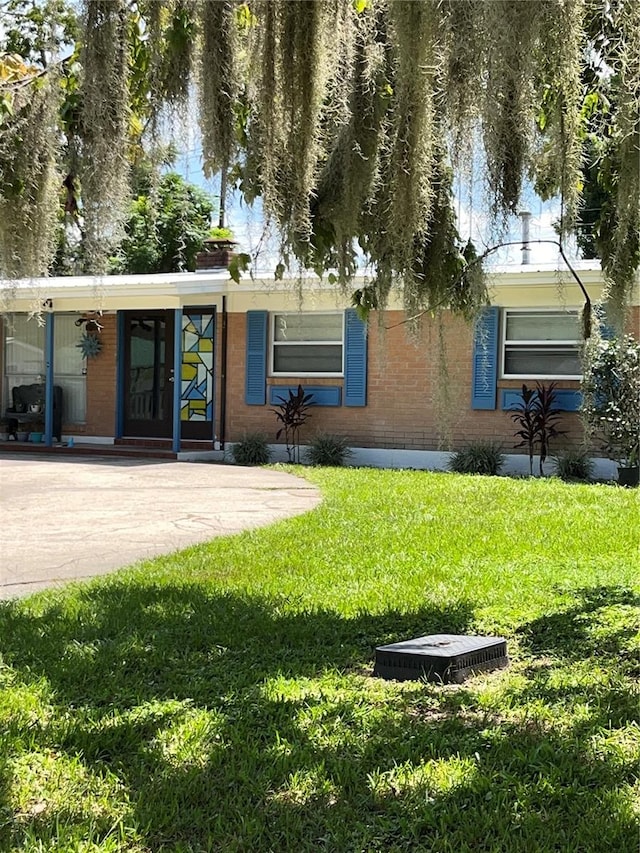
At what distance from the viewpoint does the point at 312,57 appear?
11.1ft

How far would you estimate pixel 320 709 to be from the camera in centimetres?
350

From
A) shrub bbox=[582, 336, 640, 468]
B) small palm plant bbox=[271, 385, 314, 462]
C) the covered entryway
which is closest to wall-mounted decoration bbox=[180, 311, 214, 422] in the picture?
the covered entryway

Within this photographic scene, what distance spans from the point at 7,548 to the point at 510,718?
15.3 feet

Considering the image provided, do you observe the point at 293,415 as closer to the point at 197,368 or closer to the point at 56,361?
the point at 197,368

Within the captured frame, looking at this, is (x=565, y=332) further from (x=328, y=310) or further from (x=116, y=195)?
(x=116, y=195)

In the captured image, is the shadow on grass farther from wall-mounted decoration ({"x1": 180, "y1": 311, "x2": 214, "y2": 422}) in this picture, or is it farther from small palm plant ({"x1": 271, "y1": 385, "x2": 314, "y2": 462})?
wall-mounted decoration ({"x1": 180, "y1": 311, "x2": 214, "y2": 422})

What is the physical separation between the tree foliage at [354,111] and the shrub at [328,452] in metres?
9.02

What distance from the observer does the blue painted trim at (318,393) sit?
46.5ft

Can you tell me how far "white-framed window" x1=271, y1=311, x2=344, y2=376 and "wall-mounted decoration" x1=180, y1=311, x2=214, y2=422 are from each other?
1415 mm

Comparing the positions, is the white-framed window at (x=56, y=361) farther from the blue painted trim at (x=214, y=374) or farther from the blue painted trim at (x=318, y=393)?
the blue painted trim at (x=318, y=393)

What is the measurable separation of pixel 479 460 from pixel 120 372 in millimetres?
7128

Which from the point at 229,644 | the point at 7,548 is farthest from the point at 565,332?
the point at 229,644

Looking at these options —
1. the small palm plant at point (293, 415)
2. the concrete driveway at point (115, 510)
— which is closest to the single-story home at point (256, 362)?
the small palm plant at point (293, 415)

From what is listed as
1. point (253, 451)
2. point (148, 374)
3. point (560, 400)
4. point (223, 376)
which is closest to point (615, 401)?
point (560, 400)
